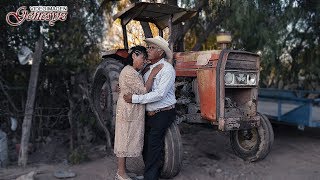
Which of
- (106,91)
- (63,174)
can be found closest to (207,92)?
(106,91)

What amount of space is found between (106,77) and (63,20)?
113 centimetres

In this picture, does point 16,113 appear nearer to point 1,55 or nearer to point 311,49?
point 1,55

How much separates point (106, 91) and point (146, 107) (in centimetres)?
201

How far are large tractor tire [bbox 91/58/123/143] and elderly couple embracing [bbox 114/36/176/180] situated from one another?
1.42 metres

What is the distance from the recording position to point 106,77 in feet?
21.9

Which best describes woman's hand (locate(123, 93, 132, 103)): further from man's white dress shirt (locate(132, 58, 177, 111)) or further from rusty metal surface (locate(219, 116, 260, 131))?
rusty metal surface (locate(219, 116, 260, 131))

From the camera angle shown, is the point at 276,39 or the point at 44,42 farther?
the point at 276,39

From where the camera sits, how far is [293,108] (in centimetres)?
745

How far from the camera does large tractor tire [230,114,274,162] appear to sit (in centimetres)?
608

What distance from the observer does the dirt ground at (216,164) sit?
5472 mm

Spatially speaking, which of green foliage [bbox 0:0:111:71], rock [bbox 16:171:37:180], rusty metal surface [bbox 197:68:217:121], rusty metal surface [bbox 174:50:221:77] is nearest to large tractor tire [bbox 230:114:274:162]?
rusty metal surface [bbox 197:68:217:121]

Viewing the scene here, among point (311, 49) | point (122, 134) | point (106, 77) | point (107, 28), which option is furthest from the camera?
point (311, 49)

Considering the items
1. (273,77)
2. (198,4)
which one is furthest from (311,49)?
(198,4)
